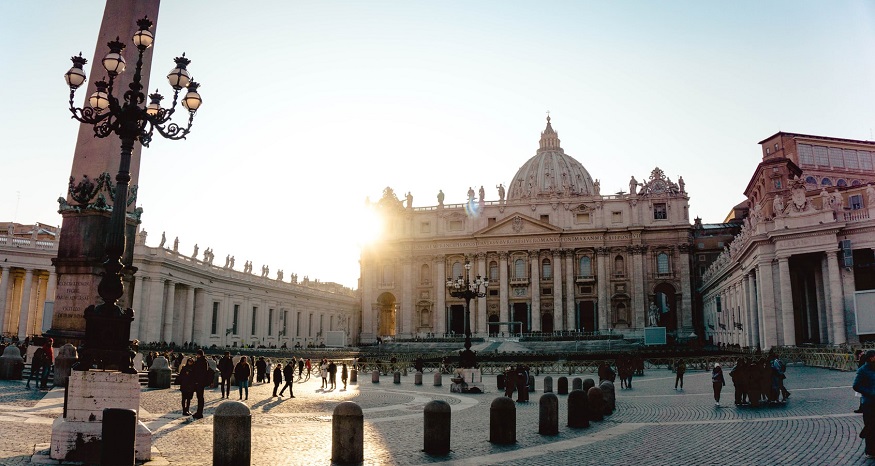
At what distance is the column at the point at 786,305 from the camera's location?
31609 mm

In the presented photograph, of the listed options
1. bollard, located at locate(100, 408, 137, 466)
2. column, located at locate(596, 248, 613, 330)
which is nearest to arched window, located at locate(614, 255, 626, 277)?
column, located at locate(596, 248, 613, 330)

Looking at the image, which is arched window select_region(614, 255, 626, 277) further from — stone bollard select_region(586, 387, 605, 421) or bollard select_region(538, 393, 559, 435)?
bollard select_region(538, 393, 559, 435)

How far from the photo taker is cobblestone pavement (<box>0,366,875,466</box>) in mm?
9234

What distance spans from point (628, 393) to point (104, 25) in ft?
65.1

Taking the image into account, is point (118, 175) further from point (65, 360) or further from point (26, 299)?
point (26, 299)

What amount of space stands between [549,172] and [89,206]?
295 ft

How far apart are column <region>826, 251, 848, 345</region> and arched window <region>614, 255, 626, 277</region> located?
39.5 m

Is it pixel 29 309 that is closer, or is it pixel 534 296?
pixel 29 309

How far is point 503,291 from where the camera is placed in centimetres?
7181

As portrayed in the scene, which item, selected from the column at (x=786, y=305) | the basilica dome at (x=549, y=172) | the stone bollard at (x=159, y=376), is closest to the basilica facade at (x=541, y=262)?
the basilica dome at (x=549, y=172)

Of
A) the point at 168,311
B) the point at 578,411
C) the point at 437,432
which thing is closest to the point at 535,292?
the point at 168,311

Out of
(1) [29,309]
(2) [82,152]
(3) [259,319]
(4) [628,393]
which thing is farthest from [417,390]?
(3) [259,319]

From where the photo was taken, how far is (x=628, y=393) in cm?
2159

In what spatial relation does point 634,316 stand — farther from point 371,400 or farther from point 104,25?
point 104,25
